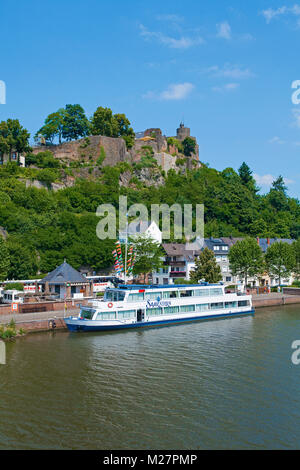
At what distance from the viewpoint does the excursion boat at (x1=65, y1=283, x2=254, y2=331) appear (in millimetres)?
37969

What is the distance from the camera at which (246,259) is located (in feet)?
209

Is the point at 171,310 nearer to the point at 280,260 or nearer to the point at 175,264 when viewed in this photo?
the point at 175,264

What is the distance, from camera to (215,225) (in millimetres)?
89000

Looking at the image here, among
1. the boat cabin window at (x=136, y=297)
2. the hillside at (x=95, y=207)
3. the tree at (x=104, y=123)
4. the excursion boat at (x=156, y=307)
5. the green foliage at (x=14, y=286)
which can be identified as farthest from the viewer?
the tree at (x=104, y=123)

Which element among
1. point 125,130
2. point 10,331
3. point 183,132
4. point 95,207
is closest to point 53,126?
point 125,130

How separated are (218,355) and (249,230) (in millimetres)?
66635

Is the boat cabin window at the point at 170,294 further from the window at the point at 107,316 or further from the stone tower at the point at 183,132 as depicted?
the stone tower at the point at 183,132

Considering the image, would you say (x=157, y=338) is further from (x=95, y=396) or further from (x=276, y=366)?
(x=95, y=396)

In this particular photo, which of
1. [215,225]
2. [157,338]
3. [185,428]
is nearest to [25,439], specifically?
[185,428]

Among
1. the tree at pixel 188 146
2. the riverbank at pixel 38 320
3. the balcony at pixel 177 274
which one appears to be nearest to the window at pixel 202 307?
the riverbank at pixel 38 320

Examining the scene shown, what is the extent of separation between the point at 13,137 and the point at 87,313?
5619 cm

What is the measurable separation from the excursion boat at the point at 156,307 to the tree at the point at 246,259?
46.8 feet

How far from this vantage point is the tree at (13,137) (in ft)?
263

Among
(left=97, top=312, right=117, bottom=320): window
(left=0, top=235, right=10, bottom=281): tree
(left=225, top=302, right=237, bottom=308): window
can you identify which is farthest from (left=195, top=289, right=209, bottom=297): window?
(left=0, top=235, right=10, bottom=281): tree
